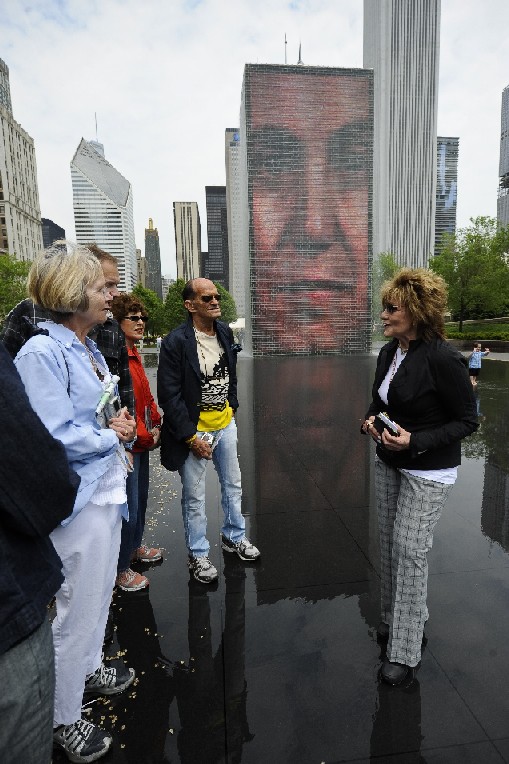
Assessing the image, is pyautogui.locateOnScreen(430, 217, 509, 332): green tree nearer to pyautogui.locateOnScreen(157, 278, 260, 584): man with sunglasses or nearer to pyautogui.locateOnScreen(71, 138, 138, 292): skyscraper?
pyautogui.locateOnScreen(157, 278, 260, 584): man with sunglasses

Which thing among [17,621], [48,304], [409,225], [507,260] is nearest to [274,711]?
[17,621]

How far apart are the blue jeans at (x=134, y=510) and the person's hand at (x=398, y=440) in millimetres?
1792

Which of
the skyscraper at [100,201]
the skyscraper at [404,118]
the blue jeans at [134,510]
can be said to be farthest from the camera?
the skyscraper at [100,201]

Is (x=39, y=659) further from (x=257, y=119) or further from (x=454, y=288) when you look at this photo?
(x=257, y=119)

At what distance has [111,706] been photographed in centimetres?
229

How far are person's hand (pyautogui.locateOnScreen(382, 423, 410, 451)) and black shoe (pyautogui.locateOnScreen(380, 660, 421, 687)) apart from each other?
119 centimetres

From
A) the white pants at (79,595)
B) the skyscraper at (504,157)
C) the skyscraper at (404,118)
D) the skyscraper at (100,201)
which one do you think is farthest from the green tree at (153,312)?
the skyscraper at (504,157)

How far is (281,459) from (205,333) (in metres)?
3.39

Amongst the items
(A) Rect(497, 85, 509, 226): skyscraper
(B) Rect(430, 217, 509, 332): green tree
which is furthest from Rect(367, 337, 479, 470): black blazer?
(A) Rect(497, 85, 509, 226): skyscraper

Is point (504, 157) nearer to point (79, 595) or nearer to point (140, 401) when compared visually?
point (140, 401)

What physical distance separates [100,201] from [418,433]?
521ft

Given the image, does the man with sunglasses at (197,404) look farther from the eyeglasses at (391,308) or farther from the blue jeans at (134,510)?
the eyeglasses at (391,308)

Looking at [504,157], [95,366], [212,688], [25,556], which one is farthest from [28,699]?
[504,157]

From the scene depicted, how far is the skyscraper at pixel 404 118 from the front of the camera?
10619 cm
